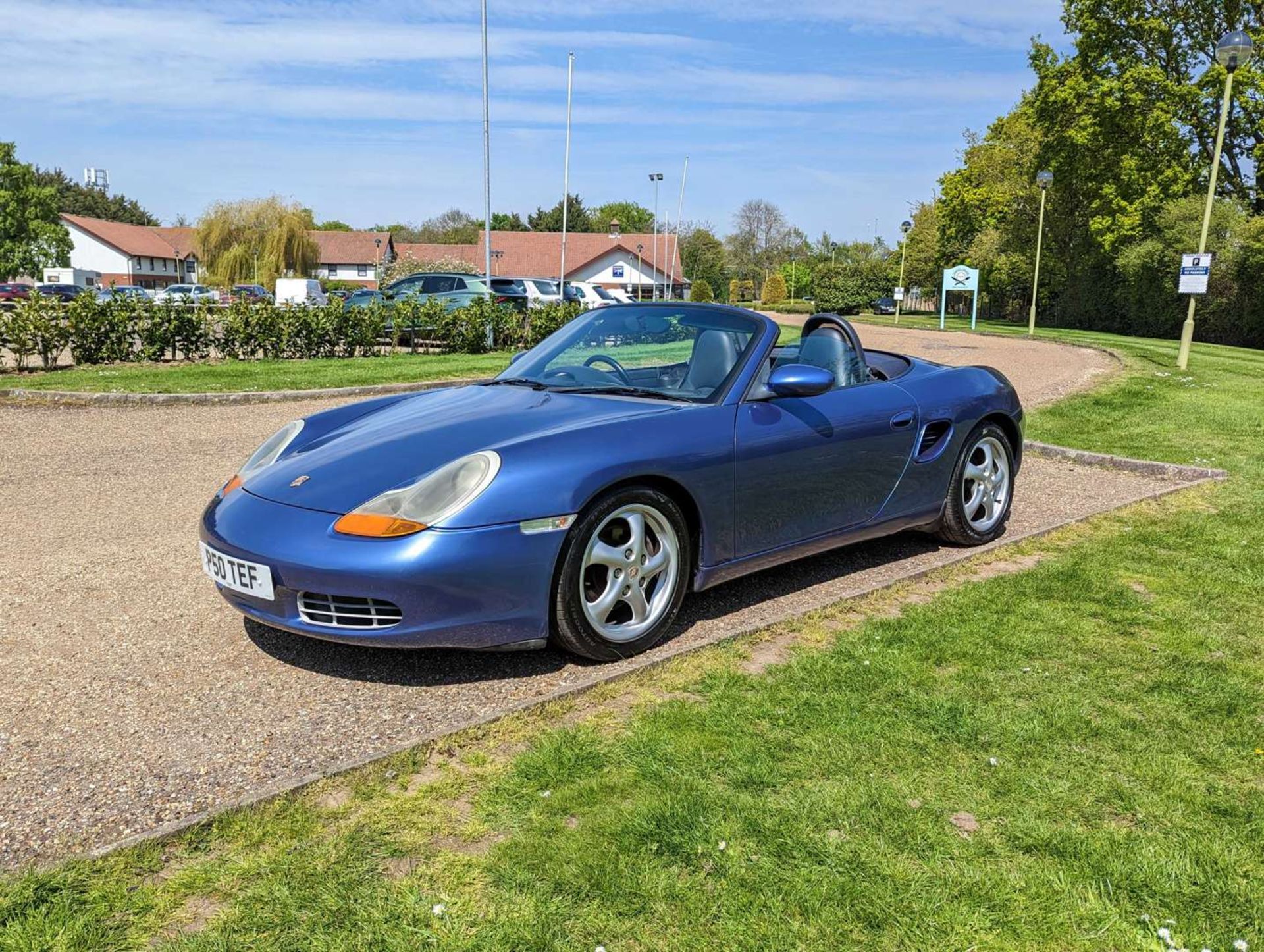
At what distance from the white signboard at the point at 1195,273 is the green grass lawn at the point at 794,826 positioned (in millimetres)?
14388

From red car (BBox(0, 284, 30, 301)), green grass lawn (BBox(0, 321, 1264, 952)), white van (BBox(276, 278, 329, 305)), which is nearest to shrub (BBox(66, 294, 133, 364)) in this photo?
green grass lawn (BBox(0, 321, 1264, 952))

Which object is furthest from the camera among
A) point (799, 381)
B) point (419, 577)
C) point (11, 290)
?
point (11, 290)

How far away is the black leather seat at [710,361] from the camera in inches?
178

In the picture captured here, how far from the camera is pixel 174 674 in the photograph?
3.85 m

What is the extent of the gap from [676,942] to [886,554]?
3.69m

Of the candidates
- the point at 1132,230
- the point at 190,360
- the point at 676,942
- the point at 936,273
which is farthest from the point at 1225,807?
the point at 936,273

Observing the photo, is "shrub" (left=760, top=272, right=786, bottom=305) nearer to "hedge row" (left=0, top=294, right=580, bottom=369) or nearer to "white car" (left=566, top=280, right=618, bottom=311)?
"white car" (left=566, top=280, right=618, bottom=311)

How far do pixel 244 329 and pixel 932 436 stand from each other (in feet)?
41.8

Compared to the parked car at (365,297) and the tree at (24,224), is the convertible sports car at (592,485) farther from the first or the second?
the tree at (24,224)

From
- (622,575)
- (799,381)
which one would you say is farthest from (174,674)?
(799,381)

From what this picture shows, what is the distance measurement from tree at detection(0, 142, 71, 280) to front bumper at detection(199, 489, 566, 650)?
80255 millimetres

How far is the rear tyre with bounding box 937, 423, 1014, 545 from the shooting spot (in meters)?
5.62

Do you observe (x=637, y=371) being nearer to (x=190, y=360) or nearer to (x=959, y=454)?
(x=959, y=454)

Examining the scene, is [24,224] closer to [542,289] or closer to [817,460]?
[542,289]
